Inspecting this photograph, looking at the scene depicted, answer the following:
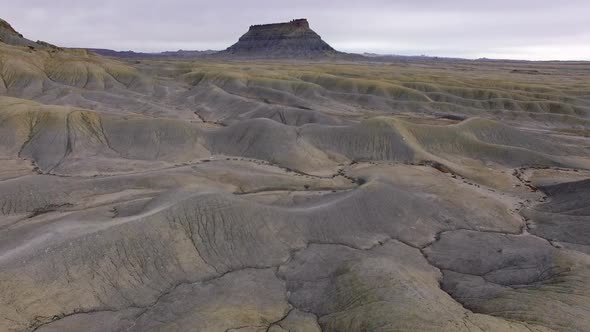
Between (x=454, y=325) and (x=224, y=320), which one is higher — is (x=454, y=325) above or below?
above

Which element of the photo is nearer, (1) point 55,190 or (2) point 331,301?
(2) point 331,301

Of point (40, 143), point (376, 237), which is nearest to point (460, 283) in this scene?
point (376, 237)

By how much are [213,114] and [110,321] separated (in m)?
48.7

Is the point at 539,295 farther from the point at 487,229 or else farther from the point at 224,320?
the point at 224,320

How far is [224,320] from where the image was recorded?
1483 cm

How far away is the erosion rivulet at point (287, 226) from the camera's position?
15516 millimetres

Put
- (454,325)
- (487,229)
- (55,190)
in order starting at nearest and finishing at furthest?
(454,325), (487,229), (55,190)

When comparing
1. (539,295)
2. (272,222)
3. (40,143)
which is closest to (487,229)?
(539,295)

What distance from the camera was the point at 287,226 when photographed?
2258 cm

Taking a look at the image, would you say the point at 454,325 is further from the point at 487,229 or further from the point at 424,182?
the point at 424,182

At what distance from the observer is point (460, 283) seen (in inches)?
714

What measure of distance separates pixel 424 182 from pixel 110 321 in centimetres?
2222

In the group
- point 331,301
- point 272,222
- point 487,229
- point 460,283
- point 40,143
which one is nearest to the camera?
point 331,301

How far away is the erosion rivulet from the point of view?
50.9ft
